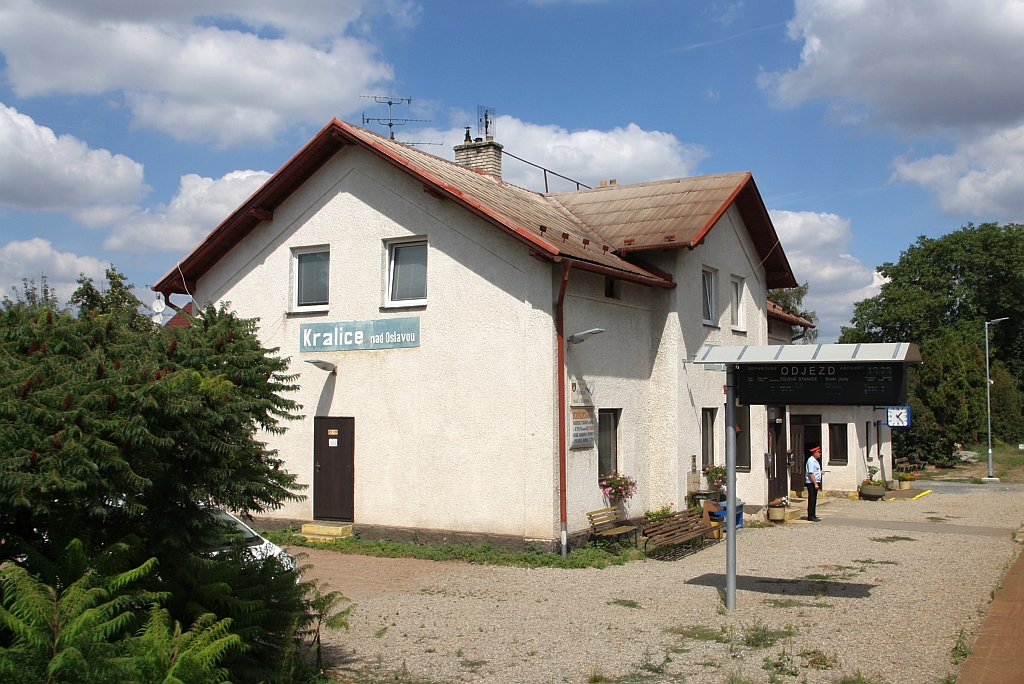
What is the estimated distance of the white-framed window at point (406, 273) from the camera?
14.3m

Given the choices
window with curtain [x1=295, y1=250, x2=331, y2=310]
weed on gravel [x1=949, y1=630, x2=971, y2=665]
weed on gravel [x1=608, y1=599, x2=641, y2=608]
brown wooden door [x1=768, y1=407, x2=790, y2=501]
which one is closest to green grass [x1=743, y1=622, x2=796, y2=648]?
weed on gravel [x1=949, y1=630, x2=971, y2=665]

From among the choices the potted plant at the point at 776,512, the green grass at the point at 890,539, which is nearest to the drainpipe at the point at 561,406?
the green grass at the point at 890,539

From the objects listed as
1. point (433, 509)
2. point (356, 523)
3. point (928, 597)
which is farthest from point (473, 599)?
point (928, 597)

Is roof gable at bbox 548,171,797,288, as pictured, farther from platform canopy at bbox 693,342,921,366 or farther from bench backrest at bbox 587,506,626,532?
platform canopy at bbox 693,342,921,366

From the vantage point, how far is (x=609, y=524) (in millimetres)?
13930

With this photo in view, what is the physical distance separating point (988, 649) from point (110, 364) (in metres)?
7.86

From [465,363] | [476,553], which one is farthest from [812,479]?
[465,363]

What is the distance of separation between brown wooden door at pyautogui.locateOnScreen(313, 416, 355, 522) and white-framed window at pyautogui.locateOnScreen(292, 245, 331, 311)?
205 cm

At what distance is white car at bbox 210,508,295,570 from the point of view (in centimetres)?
633

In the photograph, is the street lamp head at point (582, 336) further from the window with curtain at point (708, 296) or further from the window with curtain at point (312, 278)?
the window with curtain at point (708, 296)

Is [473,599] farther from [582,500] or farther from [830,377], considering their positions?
[830,377]

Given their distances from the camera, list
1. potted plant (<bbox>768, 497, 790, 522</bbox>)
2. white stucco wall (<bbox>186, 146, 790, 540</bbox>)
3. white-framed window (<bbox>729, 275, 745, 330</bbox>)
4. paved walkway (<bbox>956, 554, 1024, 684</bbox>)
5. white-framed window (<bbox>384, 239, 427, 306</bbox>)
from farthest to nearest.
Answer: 1. white-framed window (<bbox>729, 275, 745, 330</bbox>)
2. potted plant (<bbox>768, 497, 790, 522</bbox>)
3. white-framed window (<bbox>384, 239, 427, 306</bbox>)
4. white stucco wall (<bbox>186, 146, 790, 540</bbox>)
5. paved walkway (<bbox>956, 554, 1024, 684</bbox>)

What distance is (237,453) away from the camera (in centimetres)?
599

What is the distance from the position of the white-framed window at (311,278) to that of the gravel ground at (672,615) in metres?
4.40
